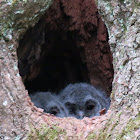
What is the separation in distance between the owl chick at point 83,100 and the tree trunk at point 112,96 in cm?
150

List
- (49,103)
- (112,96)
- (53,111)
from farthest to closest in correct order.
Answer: (49,103)
(53,111)
(112,96)

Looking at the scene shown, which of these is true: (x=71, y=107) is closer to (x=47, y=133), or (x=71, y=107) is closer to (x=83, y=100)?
(x=83, y=100)

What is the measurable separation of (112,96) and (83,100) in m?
1.76

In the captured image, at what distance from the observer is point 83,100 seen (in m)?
4.41

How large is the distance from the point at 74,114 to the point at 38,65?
0.90 m

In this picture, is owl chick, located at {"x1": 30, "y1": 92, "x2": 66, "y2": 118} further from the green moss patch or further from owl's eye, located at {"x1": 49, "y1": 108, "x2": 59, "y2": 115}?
the green moss patch

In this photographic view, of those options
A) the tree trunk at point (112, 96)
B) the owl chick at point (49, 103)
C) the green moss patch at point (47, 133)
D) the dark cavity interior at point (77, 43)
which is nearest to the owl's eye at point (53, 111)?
the owl chick at point (49, 103)

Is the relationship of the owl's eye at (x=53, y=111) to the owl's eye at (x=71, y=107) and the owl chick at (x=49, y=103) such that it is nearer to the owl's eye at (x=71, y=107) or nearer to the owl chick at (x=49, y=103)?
the owl chick at (x=49, y=103)

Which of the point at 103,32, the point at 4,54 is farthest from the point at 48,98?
the point at 4,54

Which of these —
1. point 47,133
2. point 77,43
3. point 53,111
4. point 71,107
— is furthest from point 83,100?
point 47,133

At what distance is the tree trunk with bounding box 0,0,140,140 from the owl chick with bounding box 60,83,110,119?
1.50 meters

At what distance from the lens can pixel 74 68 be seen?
5.19 meters

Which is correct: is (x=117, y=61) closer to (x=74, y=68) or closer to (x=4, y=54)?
(x=4, y=54)

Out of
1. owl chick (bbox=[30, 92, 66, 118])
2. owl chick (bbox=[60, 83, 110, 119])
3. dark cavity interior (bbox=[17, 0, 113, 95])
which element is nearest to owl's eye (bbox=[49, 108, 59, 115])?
owl chick (bbox=[30, 92, 66, 118])
